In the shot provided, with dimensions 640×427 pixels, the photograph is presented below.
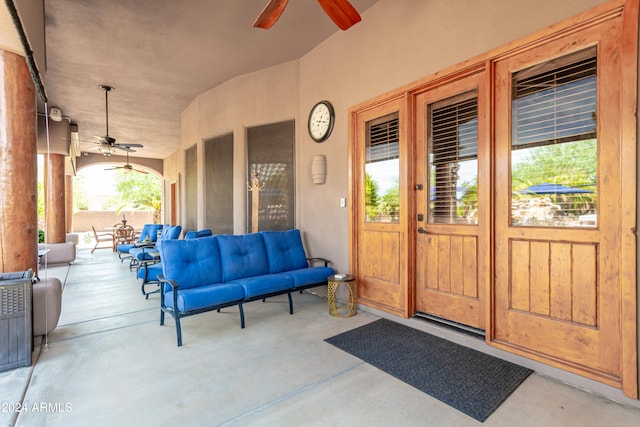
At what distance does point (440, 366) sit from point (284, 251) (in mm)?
2226

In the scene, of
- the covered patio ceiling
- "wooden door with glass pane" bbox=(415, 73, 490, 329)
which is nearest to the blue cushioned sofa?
"wooden door with glass pane" bbox=(415, 73, 490, 329)

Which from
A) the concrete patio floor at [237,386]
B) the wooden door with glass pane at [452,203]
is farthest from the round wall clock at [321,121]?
the concrete patio floor at [237,386]

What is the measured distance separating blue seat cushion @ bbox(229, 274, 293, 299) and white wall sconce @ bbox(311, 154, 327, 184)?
138cm

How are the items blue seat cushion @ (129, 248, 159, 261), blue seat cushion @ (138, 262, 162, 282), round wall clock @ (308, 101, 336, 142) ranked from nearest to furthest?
1. round wall clock @ (308, 101, 336, 142)
2. blue seat cushion @ (138, 262, 162, 282)
3. blue seat cushion @ (129, 248, 159, 261)

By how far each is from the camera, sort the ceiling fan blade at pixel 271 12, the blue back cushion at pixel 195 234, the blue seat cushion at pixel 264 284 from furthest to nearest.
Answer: the blue back cushion at pixel 195 234 < the blue seat cushion at pixel 264 284 < the ceiling fan blade at pixel 271 12

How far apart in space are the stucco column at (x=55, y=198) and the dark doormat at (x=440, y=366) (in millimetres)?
7304

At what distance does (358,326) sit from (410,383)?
42.3 inches

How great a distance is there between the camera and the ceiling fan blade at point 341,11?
2408mm

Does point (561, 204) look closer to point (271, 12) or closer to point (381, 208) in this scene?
point (381, 208)

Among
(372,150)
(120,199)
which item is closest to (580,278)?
(372,150)

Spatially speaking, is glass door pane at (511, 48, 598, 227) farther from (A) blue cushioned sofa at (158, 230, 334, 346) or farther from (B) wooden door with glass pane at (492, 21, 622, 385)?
(A) blue cushioned sofa at (158, 230, 334, 346)

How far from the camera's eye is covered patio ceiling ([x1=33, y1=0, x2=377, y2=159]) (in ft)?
11.4

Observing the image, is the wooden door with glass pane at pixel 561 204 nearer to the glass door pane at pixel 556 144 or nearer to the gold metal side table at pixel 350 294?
the glass door pane at pixel 556 144

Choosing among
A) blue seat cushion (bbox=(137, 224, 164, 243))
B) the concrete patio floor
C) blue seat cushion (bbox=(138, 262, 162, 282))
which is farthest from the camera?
blue seat cushion (bbox=(137, 224, 164, 243))
